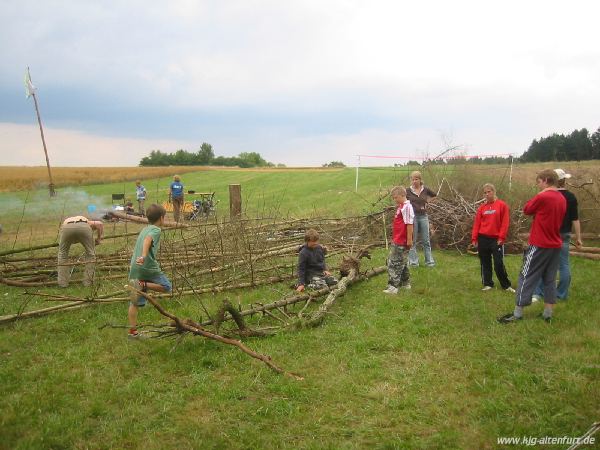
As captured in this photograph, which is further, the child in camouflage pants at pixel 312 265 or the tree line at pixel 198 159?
the tree line at pixel 198 159

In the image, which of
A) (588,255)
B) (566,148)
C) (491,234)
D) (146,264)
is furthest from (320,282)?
(566,148)

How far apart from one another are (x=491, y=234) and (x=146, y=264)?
465cm

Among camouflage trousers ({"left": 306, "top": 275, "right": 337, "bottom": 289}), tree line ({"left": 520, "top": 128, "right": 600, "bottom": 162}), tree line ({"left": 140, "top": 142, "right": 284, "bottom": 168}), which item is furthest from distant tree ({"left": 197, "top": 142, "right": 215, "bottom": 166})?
camouflage trousers ({"left": 306, "top": 275, "right": 337, "bottom": 289})

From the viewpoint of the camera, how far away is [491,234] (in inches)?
248

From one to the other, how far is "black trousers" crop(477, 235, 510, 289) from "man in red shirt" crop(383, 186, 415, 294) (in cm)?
112

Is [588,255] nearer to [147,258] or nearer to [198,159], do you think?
[147,258]

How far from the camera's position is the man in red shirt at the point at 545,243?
466cm

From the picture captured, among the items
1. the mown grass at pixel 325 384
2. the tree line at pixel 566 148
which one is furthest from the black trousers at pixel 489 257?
the tree line at pixel 566 148

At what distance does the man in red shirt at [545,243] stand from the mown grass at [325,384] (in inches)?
13.4

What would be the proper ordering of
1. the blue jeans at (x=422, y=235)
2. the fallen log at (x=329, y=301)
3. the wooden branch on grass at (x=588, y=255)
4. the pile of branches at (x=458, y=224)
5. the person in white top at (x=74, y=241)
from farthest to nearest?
the pile of branches at (x=458, y=224)
the wooden branch on grass at (x=588, y=255)
the blue jeans at (x=422, y=235)
the person in white top at (x=74, y=241)
the fallen log at (x=329, y=301)

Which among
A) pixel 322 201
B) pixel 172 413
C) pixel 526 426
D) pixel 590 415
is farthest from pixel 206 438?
pixel 322 201

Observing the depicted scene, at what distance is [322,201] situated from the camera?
Answer: 1888 cm

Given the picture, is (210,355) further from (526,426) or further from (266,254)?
(266,254)

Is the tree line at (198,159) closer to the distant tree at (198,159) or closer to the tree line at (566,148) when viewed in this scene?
the distant tree at (198,159)
